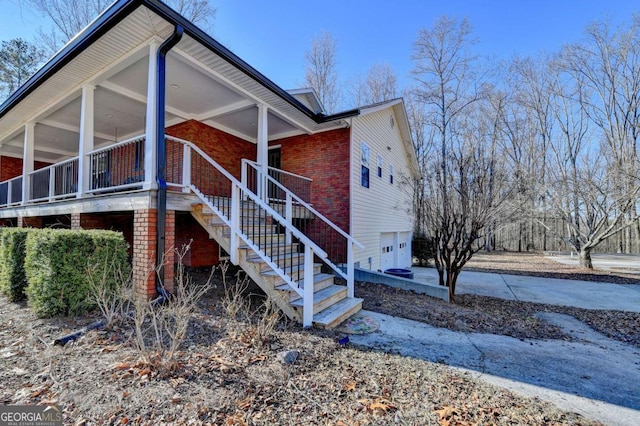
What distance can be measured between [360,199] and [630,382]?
6.84 metres

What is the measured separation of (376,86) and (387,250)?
14.8 metres

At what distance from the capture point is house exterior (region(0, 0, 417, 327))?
479 centimetres

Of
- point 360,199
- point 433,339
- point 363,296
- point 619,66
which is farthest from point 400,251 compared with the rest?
point 619,66

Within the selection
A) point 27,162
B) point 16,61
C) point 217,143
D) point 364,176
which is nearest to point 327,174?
point 364,176

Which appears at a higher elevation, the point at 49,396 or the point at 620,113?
the point at 620,113

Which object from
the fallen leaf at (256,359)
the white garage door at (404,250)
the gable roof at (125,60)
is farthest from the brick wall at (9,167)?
the white garage door at (404,250)

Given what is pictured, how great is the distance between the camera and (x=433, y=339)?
429 cm

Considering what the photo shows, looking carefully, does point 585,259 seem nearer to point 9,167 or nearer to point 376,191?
point 376,191

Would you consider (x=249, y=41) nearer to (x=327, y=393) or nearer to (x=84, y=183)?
(x=84, y=183)

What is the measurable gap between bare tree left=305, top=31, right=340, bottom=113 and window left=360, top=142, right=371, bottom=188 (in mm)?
11684

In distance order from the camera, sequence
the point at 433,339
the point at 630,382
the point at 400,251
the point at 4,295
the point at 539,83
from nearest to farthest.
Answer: the point at 630,382, the point at 433,339, the point at 4,295, the point at 400,251, the point at 539,83

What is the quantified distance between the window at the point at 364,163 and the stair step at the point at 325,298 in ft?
15.8

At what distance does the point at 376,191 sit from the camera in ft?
35.7

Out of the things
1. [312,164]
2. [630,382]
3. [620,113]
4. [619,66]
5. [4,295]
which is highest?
[619,66]
